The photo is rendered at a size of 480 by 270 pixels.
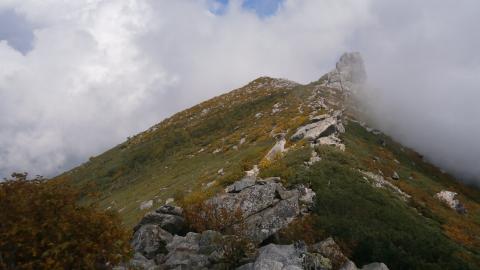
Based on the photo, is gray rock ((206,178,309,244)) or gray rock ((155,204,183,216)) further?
gray rock ((155,204,183,216))

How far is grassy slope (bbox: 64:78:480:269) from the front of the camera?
80.8 feet

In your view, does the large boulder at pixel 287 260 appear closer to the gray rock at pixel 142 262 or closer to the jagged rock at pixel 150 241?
the gray rock at pixel 142 262

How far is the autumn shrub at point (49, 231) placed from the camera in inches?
539

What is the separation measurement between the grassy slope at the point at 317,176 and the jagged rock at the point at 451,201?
33.1 inches

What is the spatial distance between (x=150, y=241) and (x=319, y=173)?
14564 mm

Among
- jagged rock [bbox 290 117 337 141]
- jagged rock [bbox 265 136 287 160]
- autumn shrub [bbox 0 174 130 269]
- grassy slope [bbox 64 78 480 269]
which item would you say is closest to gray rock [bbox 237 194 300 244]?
grassy slope [bbox 64 78 480 269]

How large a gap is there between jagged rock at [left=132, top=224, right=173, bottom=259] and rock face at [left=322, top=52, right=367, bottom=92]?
278 ft

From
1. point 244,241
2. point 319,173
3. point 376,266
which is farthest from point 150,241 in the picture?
point 319,173

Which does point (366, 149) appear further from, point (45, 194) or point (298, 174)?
point (45, 194)

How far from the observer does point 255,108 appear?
85500 millimetres

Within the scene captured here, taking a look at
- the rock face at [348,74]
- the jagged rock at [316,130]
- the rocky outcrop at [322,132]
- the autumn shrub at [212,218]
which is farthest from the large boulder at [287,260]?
the rock face at [348,74]

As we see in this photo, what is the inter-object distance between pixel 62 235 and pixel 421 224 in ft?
77.2

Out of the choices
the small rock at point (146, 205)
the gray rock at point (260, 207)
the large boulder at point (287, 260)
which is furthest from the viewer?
A: the small rock at point (146, 205)

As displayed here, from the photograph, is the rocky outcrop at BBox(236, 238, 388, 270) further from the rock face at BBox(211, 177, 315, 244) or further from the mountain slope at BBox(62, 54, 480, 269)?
the rock face at BBox(211, 177, 315, 244)
